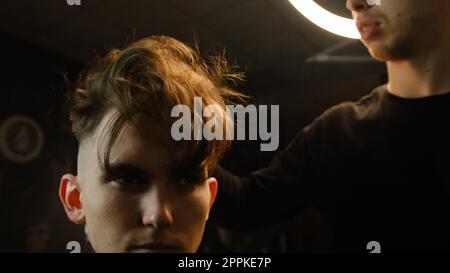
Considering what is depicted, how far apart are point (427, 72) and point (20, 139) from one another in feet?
3.06

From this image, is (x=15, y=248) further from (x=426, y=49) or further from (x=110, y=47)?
(x=426, y=49)

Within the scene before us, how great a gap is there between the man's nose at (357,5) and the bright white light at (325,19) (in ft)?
0.10

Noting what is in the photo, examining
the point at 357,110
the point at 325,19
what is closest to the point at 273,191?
the point at 357,110

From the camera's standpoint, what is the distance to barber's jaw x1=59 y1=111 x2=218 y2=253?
23.4 inches

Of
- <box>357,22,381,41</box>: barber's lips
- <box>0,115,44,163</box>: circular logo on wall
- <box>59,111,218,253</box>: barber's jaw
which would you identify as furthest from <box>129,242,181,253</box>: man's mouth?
<box>357,22,381,41</box>: barber's lips

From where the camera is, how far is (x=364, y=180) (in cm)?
76

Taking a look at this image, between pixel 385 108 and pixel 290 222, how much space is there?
0.36 meters

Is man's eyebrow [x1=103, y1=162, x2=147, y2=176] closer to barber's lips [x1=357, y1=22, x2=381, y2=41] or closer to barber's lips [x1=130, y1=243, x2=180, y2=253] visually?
barber's lips [x1=130, y1=243, x2=180, y2=253]

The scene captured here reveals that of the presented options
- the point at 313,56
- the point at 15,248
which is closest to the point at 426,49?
the point at 313,56

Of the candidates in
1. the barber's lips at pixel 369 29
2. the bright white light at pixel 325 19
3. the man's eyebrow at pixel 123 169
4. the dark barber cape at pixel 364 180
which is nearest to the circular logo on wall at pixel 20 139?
the man's eyebrow at pixel 123 169

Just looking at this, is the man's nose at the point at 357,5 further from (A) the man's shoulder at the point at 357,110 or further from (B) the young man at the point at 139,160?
(B) the young man at the point at 139,160

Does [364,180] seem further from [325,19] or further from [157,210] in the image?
[157,210]

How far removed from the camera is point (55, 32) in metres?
0.82

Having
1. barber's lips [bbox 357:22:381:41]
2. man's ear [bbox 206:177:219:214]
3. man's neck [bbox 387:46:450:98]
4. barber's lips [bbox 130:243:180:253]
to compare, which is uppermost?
barber's lips [bbox 357:22:381:41]
